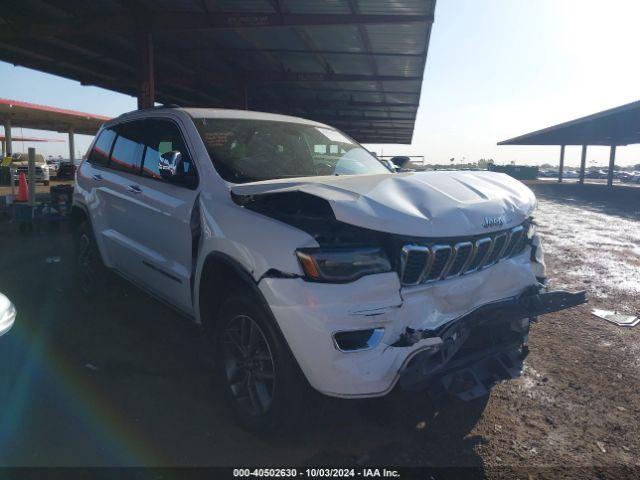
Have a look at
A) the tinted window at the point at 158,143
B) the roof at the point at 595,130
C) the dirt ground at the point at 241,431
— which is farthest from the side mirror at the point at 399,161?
the roof at the point at 595,130

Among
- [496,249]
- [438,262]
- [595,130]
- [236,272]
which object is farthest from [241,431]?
[595,130]

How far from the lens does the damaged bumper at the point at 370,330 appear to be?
2.33 metres

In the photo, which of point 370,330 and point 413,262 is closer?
point 370,330

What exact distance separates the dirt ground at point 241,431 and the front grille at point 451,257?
65cm

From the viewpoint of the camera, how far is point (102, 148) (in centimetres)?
513

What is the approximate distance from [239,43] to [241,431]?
11.5 metres

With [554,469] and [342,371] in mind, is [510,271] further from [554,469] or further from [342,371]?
[342,371]

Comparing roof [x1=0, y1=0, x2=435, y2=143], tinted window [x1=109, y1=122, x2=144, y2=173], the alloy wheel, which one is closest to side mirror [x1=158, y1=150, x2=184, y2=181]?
tinted window [x1=109, y1=122, x2=144, y2=173]

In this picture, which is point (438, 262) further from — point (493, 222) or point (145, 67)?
point (145, 67)

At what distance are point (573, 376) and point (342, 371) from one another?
7.90 ft

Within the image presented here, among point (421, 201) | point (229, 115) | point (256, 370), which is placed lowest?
point (256, 370)

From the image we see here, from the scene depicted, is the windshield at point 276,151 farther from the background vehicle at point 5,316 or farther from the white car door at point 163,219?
the background vehicle at point 5,316

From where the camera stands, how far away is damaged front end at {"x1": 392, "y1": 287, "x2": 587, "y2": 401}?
239 centimetres

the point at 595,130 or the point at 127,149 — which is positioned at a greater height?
the point at 595,130
